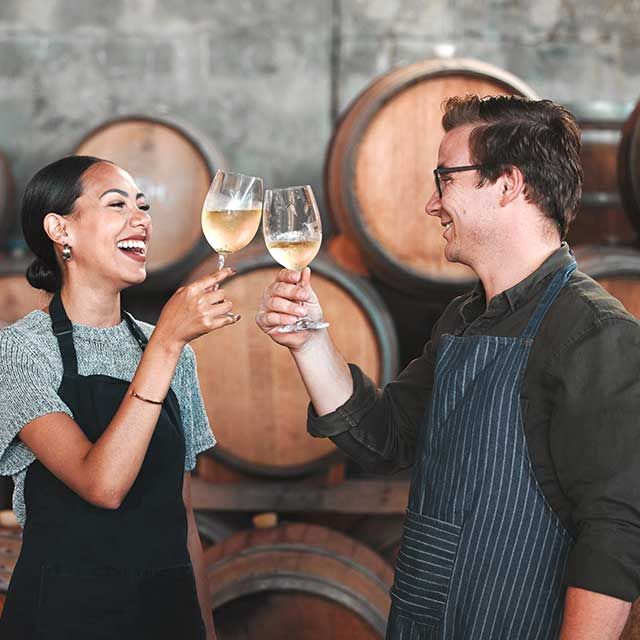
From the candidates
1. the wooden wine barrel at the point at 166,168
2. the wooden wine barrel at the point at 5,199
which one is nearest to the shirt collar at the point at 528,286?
the wooden wine barrel at the point at 166,168

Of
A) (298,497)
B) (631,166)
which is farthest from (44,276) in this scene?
(631,166)

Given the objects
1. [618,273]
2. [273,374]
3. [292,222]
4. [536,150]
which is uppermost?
[536,150]

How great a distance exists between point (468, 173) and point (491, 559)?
0.65 m

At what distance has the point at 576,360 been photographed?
1.40m

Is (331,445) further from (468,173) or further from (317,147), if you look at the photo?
(317,147)

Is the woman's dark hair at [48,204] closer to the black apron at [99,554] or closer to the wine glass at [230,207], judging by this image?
the black apron at [99,554]

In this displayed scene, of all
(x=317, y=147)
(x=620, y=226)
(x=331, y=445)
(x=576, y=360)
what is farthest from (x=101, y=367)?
(x=317, y=147)

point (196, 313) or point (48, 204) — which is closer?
point (196, 313)

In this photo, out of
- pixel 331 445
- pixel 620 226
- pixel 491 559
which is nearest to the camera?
pixel 491 559

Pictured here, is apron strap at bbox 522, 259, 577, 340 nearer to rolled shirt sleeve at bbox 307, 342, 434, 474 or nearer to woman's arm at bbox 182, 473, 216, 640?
rolled shirt sleeve at bbox 307, 342, 434, 474

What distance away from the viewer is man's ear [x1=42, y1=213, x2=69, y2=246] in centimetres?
186

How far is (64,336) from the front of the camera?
1.79 m

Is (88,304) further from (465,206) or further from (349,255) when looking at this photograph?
(349,255)

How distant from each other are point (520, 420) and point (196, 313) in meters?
0.56
